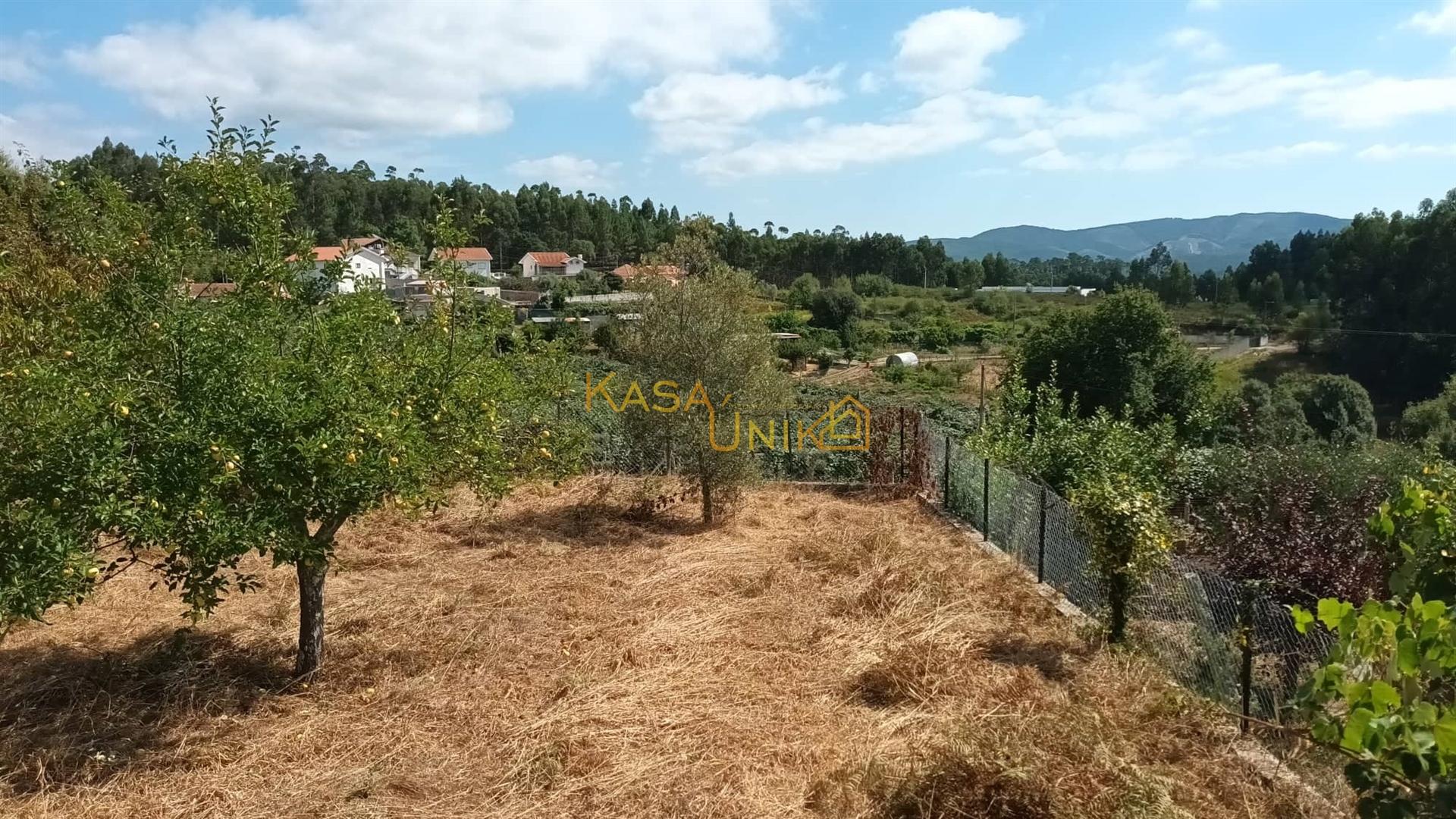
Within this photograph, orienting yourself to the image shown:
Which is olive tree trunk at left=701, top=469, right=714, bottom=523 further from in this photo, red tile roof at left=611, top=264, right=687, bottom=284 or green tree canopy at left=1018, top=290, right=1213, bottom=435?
green tree canopy at left=1018, top=290, right=1213, bottom=435

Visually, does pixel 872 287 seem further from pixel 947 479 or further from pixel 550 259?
pixel 947 479

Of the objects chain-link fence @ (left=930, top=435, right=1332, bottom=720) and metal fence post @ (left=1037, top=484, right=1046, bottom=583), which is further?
metal fence post @ (left=1037, top=484, right=1046, bottom=583)

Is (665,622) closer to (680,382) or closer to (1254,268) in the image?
(680,382)

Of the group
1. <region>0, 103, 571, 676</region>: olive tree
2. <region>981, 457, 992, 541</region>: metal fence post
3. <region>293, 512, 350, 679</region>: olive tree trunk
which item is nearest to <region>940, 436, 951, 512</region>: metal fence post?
<region>981, 457, 992, 541</region>: metal fence post

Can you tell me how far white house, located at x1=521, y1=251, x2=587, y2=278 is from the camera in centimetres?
5941

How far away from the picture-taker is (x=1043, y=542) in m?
6.85

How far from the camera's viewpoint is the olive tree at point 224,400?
11.4ft

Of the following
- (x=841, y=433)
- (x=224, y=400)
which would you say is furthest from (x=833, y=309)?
(x=224, y=400)

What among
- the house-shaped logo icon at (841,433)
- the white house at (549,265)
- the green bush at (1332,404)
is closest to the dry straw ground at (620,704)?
the house-shaped logo icon at (841,433)

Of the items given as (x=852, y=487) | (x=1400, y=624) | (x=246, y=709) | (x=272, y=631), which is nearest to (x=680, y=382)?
(x=852, y=487)

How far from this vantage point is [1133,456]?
8656 mm

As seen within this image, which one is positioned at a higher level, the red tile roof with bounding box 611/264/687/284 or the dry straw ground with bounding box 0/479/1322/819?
the red tile roof with bounding box 611/264/687/284

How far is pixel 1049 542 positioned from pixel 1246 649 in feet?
8.88

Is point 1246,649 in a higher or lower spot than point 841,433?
higher
